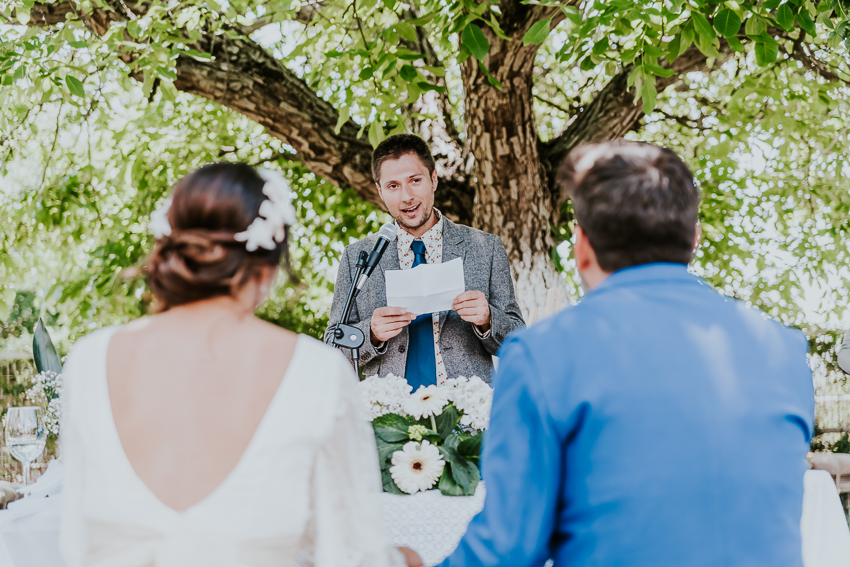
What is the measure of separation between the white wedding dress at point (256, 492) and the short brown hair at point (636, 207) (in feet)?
1.68

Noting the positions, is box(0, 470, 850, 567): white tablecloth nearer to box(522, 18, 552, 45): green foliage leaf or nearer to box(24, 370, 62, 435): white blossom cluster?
box(24, 370, 62, 435): white blossom cluster

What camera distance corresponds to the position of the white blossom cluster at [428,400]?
2131 millimetres

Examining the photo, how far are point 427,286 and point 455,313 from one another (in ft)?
1.15

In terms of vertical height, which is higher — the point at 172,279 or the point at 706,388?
the point at 172,279

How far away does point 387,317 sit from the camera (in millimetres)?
2820

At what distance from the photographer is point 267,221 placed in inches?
51.5

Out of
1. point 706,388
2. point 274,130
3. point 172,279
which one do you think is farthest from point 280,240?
point 274,130

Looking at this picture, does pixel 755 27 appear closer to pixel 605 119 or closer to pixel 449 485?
pixel 605 119

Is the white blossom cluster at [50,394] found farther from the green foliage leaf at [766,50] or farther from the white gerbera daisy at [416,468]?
the green foliage leaf at [766,50]

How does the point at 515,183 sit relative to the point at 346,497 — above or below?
above

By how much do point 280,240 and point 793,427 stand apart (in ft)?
3.00

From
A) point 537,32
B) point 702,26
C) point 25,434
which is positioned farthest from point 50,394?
point 702,26

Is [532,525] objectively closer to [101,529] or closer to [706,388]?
[706,388]

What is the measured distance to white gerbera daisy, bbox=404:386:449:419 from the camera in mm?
2119
